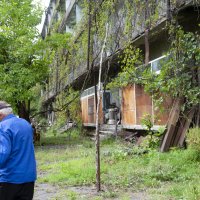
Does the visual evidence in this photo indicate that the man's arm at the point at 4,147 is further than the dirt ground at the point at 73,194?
No

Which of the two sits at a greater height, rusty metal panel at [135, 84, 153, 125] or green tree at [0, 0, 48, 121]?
green tree at [0, 0, 48, 121]

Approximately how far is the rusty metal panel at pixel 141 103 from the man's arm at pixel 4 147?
1048cm

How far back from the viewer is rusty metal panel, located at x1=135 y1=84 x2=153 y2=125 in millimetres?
14805

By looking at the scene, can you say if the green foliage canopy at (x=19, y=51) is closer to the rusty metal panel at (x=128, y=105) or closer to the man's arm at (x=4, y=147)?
the rusty metal panel at (x=128, y=105)

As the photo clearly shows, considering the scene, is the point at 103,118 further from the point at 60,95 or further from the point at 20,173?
the point at 20,173

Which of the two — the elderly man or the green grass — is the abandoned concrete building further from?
the elderly man

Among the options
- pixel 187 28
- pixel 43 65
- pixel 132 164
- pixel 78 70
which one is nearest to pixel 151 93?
pixel 187 28

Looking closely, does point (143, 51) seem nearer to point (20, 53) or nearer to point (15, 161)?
point (20, 53)

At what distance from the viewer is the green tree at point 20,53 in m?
17.5

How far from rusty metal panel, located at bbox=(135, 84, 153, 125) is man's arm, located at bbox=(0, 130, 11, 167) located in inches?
413

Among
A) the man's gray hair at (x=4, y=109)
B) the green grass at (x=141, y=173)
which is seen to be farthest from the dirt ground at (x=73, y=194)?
the man's gray hair at (x=4, y=109)

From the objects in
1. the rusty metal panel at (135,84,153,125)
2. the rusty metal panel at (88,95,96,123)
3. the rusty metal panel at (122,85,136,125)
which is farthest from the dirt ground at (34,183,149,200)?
the rusty metal panel at (88,95,96,123)

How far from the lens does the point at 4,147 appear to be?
441 centimetres

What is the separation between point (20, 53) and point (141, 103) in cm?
610
